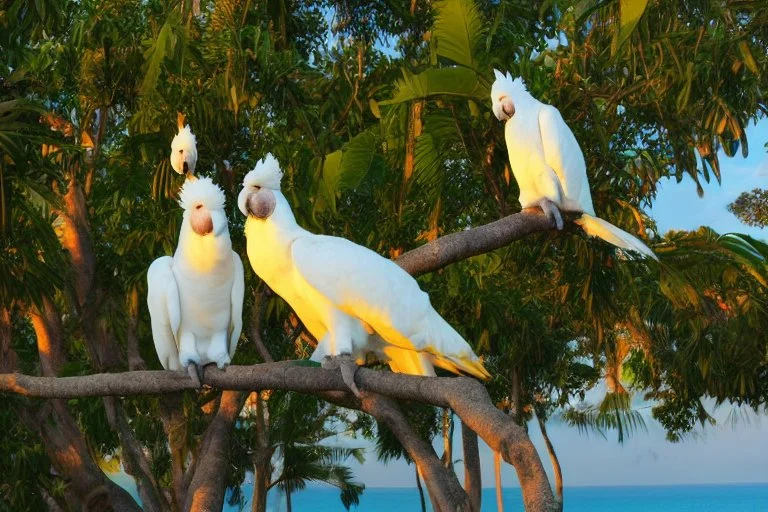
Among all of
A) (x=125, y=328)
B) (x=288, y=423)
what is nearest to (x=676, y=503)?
(x=288, y=423)

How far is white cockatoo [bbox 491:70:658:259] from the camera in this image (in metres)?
3.88

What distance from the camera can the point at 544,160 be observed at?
4.07 m

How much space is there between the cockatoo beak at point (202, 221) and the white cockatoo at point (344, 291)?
0.18 meters

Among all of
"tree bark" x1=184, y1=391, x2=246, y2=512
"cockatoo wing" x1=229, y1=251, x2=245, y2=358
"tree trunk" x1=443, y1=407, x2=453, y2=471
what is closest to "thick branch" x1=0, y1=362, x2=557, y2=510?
"cockatoo wing" x1=229, y1=251, x2=245, y2=358

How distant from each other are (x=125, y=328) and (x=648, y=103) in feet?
13.3

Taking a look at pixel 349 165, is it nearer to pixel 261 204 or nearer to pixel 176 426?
pixel 261 204

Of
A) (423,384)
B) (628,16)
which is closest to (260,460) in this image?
(628,16)

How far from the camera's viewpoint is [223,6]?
21.1 ft

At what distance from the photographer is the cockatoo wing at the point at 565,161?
3.94 meters

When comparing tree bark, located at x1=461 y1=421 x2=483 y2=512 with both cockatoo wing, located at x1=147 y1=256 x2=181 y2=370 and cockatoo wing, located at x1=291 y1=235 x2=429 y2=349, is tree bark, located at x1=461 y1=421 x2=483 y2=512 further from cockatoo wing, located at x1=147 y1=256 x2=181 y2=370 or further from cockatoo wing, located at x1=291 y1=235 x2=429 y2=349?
cockatoo wing, located at x1=291 y1=235 x2=429 y2=349

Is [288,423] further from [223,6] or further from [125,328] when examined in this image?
[223,6]

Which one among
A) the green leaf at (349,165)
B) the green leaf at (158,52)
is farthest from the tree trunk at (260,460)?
the green leaf at (349,165)

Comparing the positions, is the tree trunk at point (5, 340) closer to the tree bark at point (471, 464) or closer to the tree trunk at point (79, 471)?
the tree trunk at point (79, 471)

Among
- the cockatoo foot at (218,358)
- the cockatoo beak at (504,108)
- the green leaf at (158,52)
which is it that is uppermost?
the green leaf at (158,52)
